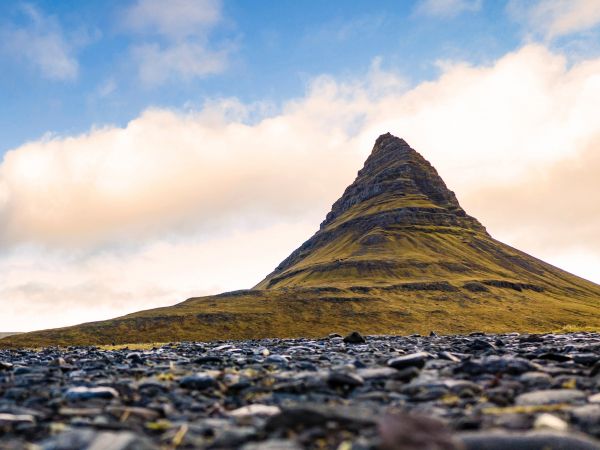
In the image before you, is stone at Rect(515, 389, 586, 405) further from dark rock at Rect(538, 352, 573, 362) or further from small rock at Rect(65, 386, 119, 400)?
small rock at Rect(65, 386, 119, 400)

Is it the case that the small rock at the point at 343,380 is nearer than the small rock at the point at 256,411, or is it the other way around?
the small rock at the point at 256,411

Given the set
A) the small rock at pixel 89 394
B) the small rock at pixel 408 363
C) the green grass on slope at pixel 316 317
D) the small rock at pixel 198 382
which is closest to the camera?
the small rock at pixel 89 394

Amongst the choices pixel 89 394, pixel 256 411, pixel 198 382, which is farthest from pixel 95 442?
pixel 198 382

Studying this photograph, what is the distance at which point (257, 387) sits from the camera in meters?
8.50

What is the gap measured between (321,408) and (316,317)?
349 ft

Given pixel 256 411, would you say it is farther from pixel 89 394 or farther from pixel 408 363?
pixel 408 363

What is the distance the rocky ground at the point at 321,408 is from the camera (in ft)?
15.1

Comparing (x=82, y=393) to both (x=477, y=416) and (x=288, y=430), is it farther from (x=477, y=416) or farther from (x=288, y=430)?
(x=477, y=416)

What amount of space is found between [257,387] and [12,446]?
4275 mm

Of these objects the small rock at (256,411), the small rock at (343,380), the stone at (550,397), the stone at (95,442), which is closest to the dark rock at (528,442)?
the stone at (550,397)

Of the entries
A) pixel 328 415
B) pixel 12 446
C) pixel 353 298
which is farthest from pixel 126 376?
pixel 353 298

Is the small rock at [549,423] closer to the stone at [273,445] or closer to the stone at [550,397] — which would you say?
the stone at [550,397]

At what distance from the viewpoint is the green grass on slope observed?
9500 centimetres

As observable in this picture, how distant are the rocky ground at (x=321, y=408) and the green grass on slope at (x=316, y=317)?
8444 centimetres
